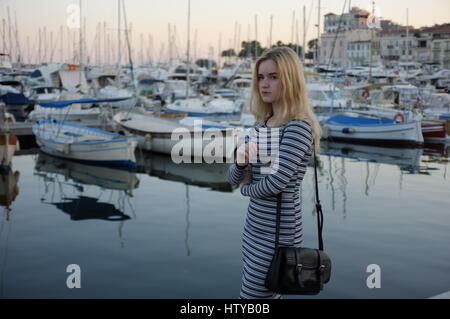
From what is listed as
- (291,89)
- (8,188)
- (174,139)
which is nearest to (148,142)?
(174,139)

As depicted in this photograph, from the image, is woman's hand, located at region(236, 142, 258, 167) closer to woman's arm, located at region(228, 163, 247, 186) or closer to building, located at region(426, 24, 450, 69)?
woman's arm, located at region(228, 163, 247, 186)

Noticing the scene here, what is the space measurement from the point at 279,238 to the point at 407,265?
5457 mm

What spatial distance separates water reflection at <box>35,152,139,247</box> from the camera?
10171 millimetres

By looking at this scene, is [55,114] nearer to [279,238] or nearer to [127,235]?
[127,235]

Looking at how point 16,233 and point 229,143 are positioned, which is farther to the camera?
point 229,143

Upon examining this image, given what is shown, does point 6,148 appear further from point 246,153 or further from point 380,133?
point 380,133

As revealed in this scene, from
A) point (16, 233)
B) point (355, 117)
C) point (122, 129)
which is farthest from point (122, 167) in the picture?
point (355, 117)

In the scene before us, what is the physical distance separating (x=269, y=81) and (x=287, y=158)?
15.9 inches

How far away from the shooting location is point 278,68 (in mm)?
2285

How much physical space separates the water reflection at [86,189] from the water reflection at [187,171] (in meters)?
0.98

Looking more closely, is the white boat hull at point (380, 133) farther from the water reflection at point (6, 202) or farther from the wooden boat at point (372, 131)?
the water reflection at point (6, 202)
